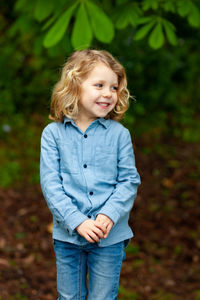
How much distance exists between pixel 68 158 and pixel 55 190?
0.51 feet

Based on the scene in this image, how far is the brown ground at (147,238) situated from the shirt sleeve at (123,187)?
4.88 feet

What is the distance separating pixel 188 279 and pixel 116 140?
1.89 m

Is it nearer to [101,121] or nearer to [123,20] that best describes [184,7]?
[123,20]

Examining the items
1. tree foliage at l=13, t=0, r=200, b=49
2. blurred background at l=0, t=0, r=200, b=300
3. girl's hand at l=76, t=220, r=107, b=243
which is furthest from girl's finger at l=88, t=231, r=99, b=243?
tree foliage at l=13, t=0, r=200, b=49

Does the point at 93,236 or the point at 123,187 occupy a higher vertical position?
the point at 123,187

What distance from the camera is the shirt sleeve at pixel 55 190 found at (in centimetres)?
166

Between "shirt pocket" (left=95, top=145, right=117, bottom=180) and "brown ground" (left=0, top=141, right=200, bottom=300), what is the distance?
152 centimetres

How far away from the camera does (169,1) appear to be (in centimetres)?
234

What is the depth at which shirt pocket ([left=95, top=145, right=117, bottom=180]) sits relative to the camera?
177 cm

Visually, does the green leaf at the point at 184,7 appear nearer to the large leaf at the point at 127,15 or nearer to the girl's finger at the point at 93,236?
the large leaf at the point at 127,15

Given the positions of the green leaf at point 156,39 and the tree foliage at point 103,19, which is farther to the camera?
the green leaf at point 156,39

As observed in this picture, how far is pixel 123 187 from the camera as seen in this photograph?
5.81ft

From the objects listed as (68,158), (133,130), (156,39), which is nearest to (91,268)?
(68,158)

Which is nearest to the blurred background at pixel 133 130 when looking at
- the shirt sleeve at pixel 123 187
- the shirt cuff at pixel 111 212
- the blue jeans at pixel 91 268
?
the shirt sleeve at pixel 123 187
